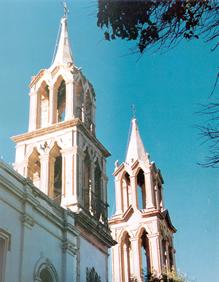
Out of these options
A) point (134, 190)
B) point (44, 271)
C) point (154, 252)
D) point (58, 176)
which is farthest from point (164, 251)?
point (44, 271)

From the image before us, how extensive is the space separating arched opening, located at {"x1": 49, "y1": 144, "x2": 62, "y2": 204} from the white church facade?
1.7 inches

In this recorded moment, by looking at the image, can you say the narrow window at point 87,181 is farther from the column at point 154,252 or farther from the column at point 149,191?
the column at point 149,191

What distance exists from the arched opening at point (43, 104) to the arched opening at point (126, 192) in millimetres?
12336

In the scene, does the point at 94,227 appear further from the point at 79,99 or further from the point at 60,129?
the point at 79,99

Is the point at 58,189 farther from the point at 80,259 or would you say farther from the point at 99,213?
the point at 80,259

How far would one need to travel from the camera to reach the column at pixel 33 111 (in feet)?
85.0

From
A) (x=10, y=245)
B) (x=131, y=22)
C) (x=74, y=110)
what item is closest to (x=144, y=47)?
(x=131, y=22)

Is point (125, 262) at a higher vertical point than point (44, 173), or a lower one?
higher

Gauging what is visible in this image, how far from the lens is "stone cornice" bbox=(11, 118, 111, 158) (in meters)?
24.1

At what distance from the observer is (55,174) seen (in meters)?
25.8

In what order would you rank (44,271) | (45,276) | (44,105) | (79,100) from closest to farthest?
(44,271), (45,276), (79,100), (44,105)

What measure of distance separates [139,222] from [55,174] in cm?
1174

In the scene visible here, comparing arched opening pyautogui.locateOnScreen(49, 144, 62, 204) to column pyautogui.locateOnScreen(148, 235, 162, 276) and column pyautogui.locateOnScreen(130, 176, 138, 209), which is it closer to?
column pyautogui.locateOnScreen(148, 235, 162, 276)

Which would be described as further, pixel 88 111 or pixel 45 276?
pixel 88 111
